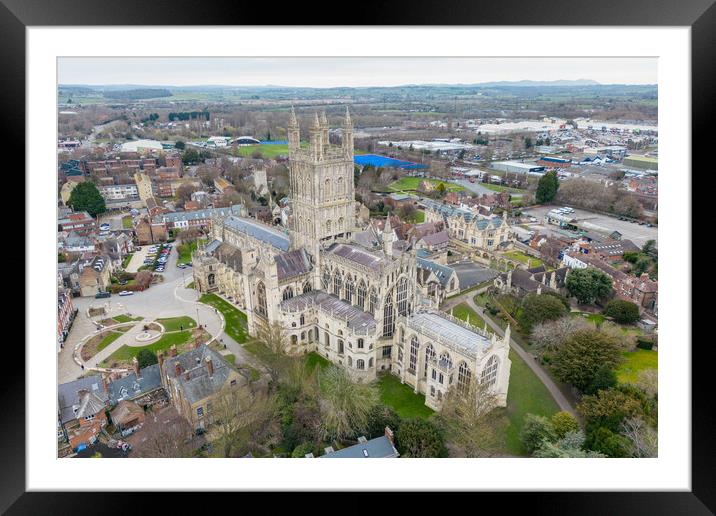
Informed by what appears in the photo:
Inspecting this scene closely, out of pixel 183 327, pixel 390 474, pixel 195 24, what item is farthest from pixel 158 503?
pixel 183 327

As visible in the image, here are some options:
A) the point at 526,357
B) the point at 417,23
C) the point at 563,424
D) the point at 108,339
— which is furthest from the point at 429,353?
the point at 108,339

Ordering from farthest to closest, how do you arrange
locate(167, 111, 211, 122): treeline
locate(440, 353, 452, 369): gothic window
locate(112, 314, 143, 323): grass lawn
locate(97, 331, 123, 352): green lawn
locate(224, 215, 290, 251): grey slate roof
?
locate(167, 111, 211, 122): treeline → locate(224, 215, 290, 251): grey slate roof → locate(112, 314, 143, 323): grass lawn → locate(97, 331, 123, 352): green lawn → locate(440, 353, 452, 369): gothic window

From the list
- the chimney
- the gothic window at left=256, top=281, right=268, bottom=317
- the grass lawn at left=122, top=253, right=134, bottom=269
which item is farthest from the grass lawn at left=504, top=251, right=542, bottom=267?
the grass lawn at left=122, top=253, right=134, bottom=269

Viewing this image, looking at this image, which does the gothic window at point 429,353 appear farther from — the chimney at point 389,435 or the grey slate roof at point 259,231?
the grey slate roof at point 259,231

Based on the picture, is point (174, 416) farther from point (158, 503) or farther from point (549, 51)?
point (549, 51)

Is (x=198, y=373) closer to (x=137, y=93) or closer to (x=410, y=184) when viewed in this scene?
(x=137, y=93)

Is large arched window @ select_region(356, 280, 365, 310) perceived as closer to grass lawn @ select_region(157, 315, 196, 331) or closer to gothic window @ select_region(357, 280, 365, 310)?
gothic window @ select_region(357, 280, 365, 310)
